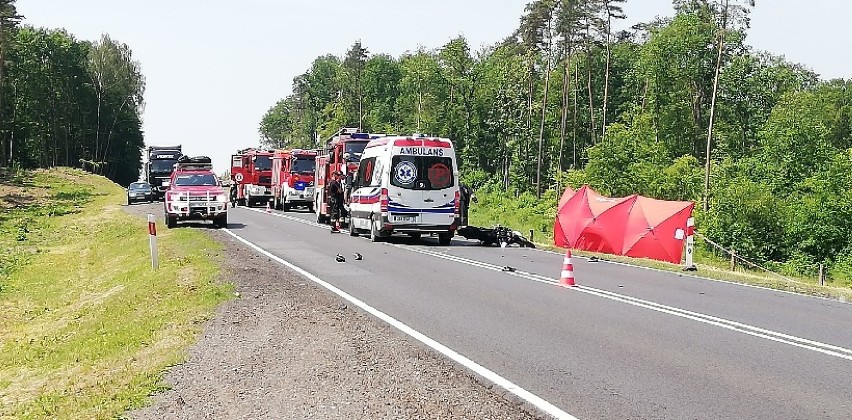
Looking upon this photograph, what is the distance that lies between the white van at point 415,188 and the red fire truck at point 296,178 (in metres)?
19.6

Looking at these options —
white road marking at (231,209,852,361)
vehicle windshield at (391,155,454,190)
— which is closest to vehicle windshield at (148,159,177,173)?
vehicle windshield at (391,155,454,190)

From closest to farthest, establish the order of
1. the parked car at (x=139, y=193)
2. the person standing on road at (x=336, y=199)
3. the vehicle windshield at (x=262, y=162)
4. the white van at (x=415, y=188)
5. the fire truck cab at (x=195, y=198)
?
the white van at (x=415, y=188), the fire truck cab at (x=195, y=198), the person standing on road at (x=336, y=199), the vehicle windshield at (x=262, y=162), the parked car at (x=139, y=193)

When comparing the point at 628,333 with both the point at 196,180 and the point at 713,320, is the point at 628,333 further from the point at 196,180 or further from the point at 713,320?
the point at 196,180

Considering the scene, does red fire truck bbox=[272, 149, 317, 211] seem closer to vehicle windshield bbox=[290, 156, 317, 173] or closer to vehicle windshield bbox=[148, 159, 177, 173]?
vehicle windshield bbox=[290, 156, 317, 173]

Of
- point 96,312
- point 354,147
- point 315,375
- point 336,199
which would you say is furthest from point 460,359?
point 354,147

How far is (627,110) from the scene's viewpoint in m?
77.1

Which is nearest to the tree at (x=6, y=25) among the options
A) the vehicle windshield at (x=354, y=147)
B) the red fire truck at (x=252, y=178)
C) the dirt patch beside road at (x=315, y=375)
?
the red fire truck at (x=252, y=178)

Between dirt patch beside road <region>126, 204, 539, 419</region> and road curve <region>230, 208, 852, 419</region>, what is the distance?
0.63 metres

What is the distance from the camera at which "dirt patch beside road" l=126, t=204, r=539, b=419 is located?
715 cm

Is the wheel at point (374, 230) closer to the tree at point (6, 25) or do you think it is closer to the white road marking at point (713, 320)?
the white road marking at point (713, 320)

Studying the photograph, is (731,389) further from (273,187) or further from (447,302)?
(273,187)

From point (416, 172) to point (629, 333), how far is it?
601 inches

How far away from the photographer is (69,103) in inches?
3772

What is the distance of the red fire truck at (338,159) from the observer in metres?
33.1
